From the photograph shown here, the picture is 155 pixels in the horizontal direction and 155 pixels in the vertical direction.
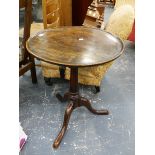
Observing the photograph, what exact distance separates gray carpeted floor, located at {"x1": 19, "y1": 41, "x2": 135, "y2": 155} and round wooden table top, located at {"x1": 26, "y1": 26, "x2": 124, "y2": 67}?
0.68 metres

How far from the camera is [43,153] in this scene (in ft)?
6.07

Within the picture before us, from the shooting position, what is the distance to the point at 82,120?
2.19m

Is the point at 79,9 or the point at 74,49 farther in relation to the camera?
the point at 79,9

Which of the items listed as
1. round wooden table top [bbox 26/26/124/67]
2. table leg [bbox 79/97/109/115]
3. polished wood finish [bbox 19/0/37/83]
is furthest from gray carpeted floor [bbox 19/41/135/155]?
round wooden table top [bbox 26/26/124/67]

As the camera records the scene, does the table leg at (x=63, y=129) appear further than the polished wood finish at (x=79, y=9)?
No

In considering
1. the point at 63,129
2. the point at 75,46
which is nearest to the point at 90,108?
the point at 63,129

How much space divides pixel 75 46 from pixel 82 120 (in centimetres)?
69

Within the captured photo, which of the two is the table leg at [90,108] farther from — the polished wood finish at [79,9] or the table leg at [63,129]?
the polished wood finish at [79,9]

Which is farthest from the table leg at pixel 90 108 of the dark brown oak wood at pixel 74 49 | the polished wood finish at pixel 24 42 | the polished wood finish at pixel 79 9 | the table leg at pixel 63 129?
the polished wood finish at pixel 79 9

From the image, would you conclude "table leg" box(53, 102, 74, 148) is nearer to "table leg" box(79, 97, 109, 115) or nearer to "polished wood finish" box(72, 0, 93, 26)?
"table leg" box(79, 97, 109, 115)

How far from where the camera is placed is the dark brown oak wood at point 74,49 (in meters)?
1.66

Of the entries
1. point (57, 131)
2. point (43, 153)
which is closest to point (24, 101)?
point (57, 131)

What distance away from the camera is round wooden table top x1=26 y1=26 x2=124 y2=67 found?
166cm

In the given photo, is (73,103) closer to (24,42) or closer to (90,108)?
(90,108)
